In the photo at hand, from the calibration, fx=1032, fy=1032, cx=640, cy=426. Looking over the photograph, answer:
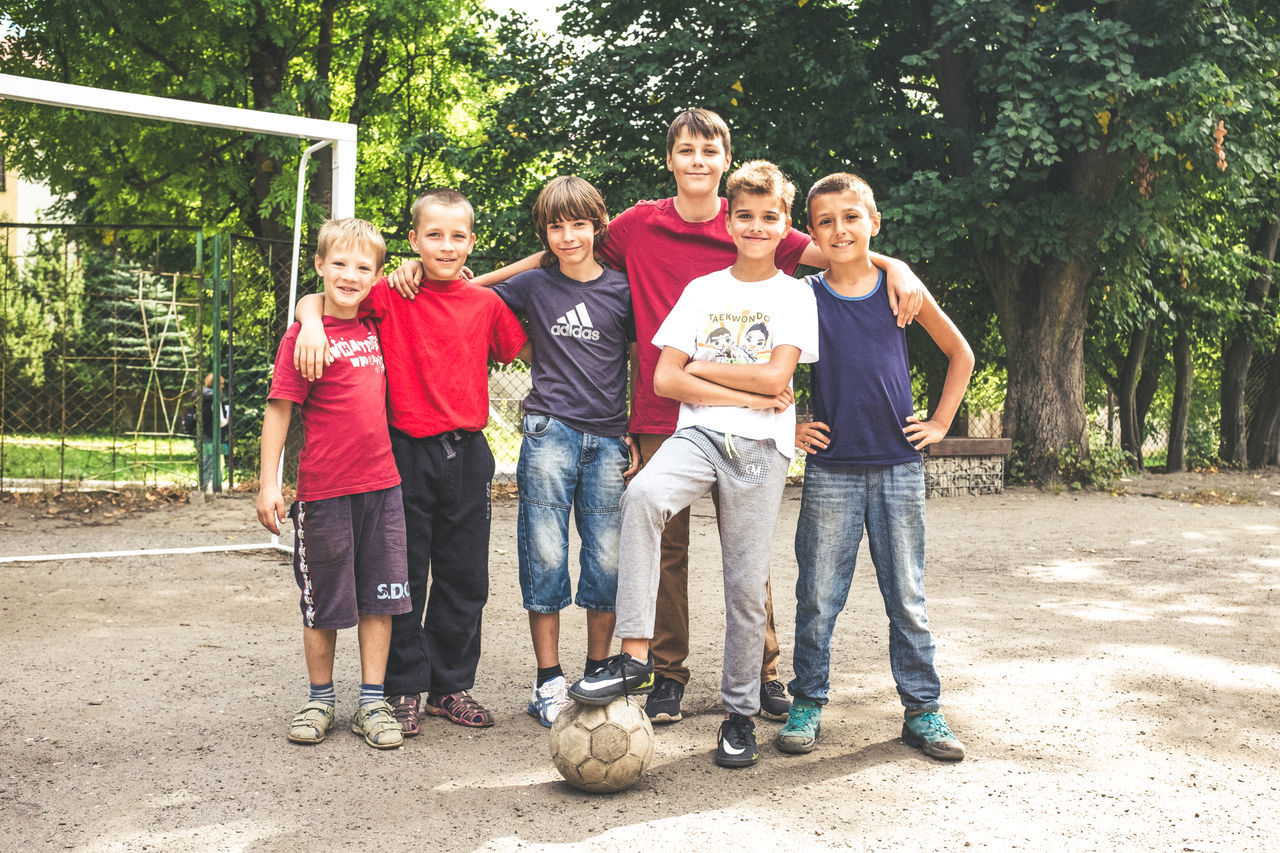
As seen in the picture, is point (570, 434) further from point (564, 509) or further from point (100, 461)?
point (100, 461)

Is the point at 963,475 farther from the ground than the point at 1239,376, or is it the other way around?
the point at 1239,376

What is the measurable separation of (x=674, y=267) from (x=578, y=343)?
0.46 meters

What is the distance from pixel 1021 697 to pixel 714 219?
2.25 m

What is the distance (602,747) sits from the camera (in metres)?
3.04

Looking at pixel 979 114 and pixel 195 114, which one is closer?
pixel 195 114

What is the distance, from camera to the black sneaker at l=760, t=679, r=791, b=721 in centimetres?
386

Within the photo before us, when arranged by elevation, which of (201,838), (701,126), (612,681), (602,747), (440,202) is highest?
(701,126)

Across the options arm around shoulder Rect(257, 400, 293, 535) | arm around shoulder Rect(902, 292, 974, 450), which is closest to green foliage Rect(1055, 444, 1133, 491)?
arm around shoulder Rect(902, 292, 974, 450)

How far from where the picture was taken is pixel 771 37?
11.8 meters

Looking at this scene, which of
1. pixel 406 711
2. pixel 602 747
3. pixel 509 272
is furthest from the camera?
pixel 509 272

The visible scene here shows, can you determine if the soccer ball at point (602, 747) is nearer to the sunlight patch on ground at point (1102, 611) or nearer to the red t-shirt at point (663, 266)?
the red t-shirt at point (663, 266)

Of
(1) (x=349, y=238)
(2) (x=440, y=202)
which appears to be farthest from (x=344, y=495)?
(2) (x=440, y=202)

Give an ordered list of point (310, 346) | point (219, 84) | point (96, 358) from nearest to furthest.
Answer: point (310, 346) < point (96, 358) < point (219, 84)

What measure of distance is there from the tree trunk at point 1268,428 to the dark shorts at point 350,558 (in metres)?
18.3
